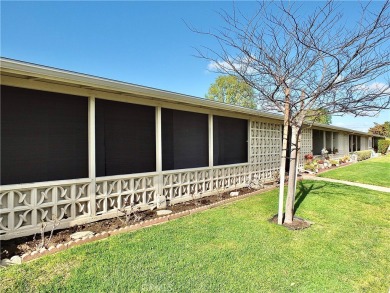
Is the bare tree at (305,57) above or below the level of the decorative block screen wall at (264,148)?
above

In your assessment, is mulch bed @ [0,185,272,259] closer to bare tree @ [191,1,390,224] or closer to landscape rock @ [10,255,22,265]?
landscape rock @ [10,255,22,265]

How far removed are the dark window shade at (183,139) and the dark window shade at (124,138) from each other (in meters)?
0.46

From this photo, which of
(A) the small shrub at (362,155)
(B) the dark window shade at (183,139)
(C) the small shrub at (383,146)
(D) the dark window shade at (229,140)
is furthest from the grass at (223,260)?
(C) the small shrub at (383,146)

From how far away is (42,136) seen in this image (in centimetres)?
451

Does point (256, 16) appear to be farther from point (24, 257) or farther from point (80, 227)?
point (24, 257)

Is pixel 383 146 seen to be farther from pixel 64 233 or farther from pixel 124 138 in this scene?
pixel 64 233

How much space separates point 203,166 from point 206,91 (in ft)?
92.5

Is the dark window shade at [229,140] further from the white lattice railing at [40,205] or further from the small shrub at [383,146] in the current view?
the small shrub at [383,146]

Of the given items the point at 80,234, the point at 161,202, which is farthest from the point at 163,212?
the point at 80,234

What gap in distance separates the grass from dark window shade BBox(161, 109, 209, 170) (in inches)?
78.7

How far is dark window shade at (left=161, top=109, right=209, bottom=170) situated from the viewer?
21.9 ft

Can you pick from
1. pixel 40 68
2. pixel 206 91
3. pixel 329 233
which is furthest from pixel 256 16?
pixel 206 91

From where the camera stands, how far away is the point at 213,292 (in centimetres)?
275

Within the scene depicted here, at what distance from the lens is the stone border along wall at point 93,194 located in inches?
155
